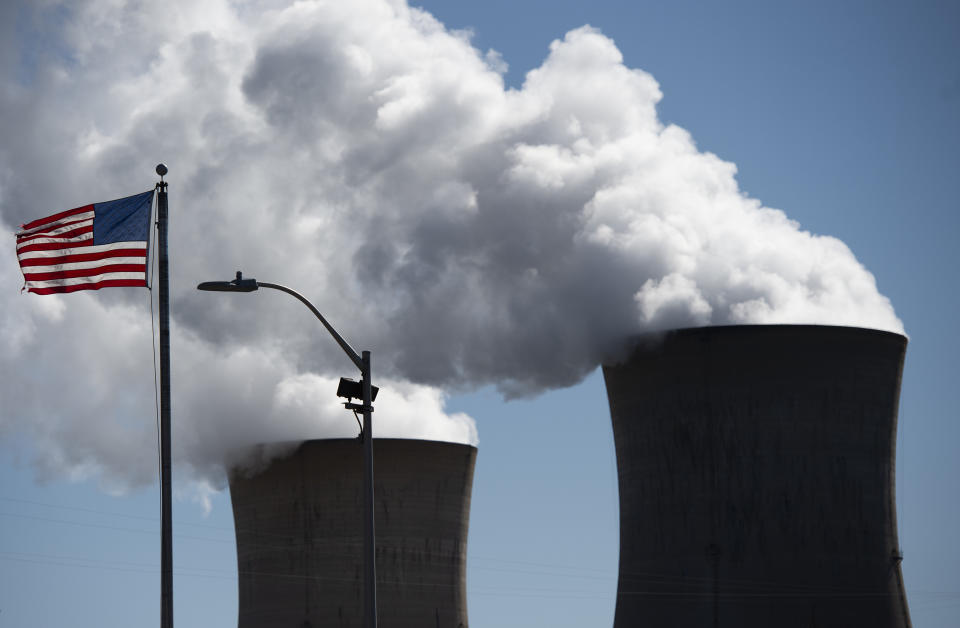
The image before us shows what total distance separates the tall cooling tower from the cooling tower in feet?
30.0

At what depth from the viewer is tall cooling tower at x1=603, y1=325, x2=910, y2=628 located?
2602cm

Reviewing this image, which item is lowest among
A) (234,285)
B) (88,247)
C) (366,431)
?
(366,431)

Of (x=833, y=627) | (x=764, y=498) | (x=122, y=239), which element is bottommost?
(x=833, y=627)

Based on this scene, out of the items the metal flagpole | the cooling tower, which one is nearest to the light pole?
the metal flagpole

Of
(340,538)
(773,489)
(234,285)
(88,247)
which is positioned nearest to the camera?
(234,285)

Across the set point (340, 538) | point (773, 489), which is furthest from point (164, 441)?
point (340, 538)

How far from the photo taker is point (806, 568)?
85.3 ft

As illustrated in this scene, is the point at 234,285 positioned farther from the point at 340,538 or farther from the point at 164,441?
the point at 340,538

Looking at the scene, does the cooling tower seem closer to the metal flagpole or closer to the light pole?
the metal flagpole

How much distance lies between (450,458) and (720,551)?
10.6 m

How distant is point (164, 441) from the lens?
1377cm

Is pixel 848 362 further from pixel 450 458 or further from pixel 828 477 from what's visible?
pixel 450 458

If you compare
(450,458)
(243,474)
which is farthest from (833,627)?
(243,474)

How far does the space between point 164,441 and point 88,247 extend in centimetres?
257
